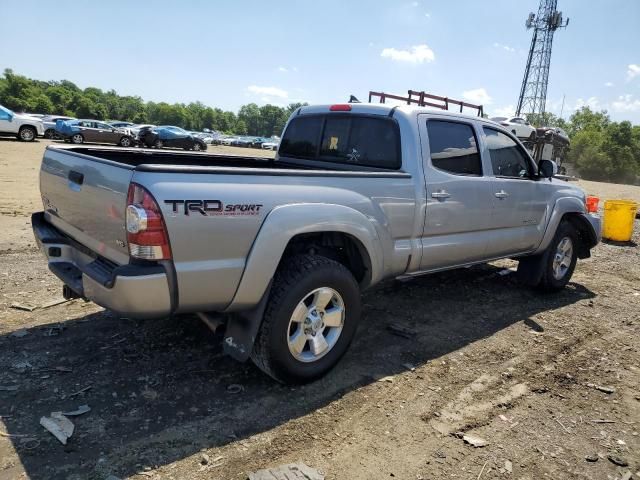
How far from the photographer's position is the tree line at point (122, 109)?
7794 centimetres

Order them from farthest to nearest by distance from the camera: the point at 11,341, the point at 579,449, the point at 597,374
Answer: the point at 597,374
the point at 11,341
the point at 579,449

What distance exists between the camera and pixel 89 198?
121 inches

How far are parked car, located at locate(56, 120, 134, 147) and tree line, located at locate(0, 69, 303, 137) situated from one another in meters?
41.6

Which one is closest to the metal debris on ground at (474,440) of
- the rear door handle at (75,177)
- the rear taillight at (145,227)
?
the rear taillight at (145,227)

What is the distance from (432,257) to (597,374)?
5.36ft

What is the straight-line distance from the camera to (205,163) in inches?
191

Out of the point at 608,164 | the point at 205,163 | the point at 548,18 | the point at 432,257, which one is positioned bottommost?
the point at 432,257

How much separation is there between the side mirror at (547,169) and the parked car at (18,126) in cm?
2561

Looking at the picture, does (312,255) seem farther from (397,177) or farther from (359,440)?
(359,440)

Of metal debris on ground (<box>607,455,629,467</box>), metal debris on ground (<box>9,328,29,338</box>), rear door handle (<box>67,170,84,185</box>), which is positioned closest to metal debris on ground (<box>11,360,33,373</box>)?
metal debris on ground (<box>9,328,29,338</box>)

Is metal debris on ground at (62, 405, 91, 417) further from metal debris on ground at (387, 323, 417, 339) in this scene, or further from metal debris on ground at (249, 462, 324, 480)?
metal debris on ground at (387, 323, 417, 339)

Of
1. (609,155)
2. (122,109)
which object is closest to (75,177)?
(609,155)

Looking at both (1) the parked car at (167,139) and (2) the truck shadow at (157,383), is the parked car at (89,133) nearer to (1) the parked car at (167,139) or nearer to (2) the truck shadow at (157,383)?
(1) the parked car at (167,139)

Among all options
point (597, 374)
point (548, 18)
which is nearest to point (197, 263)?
point (597, 374)
